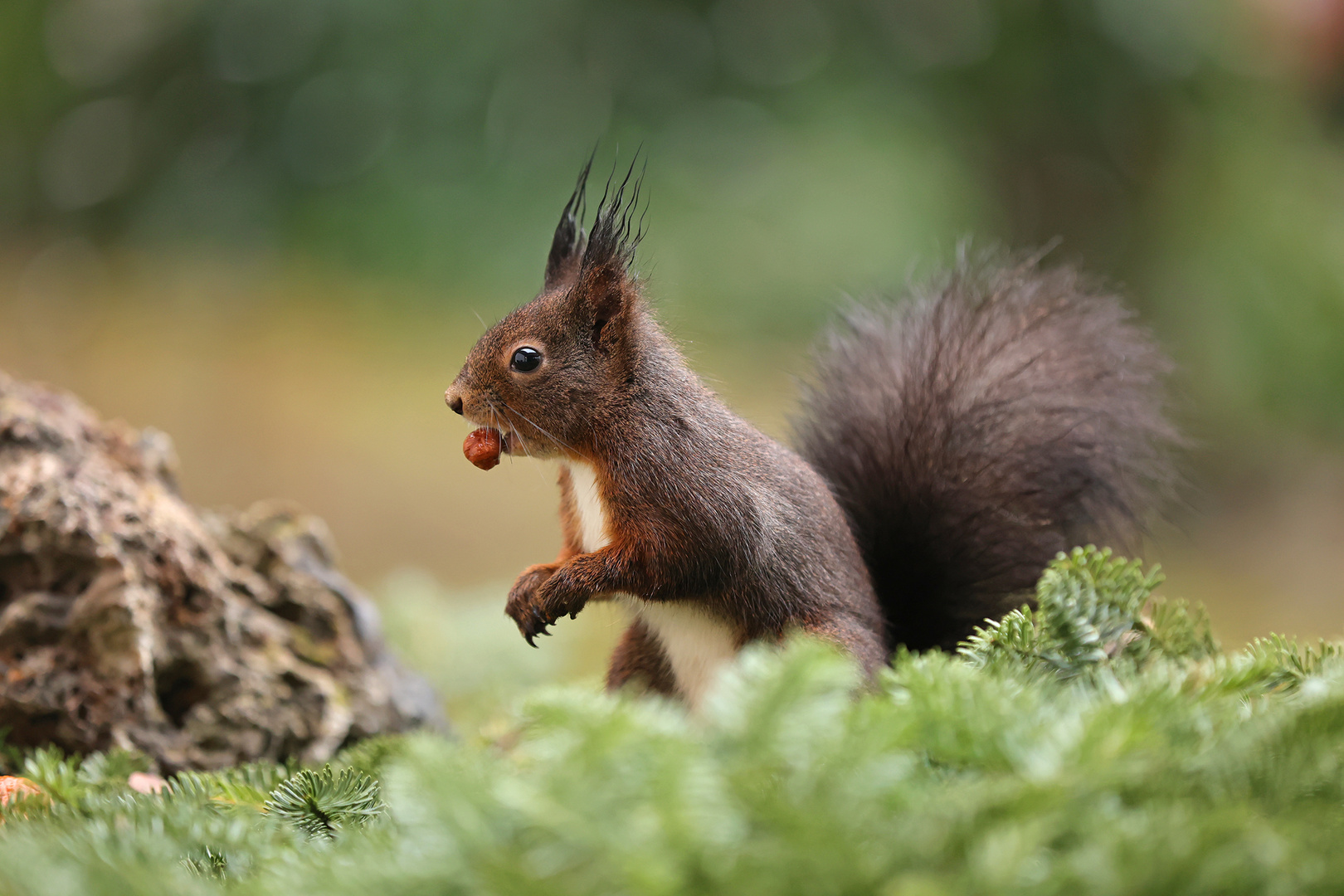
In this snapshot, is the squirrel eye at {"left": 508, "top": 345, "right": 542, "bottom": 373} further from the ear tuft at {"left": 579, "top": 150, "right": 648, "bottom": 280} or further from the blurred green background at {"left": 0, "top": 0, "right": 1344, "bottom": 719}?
the blurred green background at {"left": 0, "top": 0, "right": 1344, "bottom": 719}

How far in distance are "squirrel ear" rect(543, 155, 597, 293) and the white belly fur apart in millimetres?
196

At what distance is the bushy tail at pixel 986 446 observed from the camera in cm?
103

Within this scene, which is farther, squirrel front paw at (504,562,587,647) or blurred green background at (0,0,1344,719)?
blurred green background at (0,0,1344,719)

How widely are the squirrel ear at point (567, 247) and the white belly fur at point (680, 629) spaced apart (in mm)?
196

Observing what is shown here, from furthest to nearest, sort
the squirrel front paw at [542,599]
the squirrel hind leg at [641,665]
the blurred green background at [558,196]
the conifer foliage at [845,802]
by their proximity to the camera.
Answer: the blurred green background at [558,196]
the squirrel hind leg at [641,665]
the squirrel front paw at [542,599]
the conifer foliage at [845,802]

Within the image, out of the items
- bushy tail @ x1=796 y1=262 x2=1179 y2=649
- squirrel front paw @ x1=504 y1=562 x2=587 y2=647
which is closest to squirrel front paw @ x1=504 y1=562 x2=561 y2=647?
squirrel front paw @ x1=504 y1=562 x2=587 y2=647

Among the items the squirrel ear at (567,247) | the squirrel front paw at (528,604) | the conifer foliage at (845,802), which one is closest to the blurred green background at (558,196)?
the squirrel ear at (567,247)

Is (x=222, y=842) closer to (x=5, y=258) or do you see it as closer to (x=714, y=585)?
(x=714, y=585)

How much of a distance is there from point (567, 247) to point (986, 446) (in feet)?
1.45

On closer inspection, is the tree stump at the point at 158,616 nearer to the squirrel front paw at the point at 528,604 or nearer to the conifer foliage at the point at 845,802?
the squirrel front paw at the point at 528,604

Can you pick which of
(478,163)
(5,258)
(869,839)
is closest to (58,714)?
(869,839)

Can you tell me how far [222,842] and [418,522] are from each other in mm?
2293

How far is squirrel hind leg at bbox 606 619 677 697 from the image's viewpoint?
0.97 m

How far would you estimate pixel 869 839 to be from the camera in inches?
16.9
